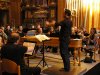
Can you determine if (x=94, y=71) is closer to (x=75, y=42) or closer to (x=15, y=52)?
(x=75, y=42)

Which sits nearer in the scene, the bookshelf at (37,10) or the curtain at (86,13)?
the curtain at (86,13)

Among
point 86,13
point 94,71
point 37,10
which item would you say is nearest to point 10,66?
point 94,71

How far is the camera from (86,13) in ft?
43.7

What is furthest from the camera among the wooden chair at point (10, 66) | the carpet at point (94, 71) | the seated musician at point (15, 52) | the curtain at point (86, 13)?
the curtain at point (86, 13)

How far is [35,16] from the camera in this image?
15.1 m

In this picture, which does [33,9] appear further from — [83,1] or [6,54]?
[6,54]

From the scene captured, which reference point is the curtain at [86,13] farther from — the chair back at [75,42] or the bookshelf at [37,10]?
the chair back at [75,42]

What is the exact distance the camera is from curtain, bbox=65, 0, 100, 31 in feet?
43.1

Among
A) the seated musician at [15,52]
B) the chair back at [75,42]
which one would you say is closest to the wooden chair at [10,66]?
the seated musician at [15,52]

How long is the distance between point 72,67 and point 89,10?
619cm

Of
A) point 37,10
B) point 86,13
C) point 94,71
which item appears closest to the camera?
point 94,71

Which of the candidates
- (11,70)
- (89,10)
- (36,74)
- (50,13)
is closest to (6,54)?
(11,70)

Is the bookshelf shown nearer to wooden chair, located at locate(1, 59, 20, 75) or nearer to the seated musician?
the seated musician

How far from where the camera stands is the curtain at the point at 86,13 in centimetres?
1314
